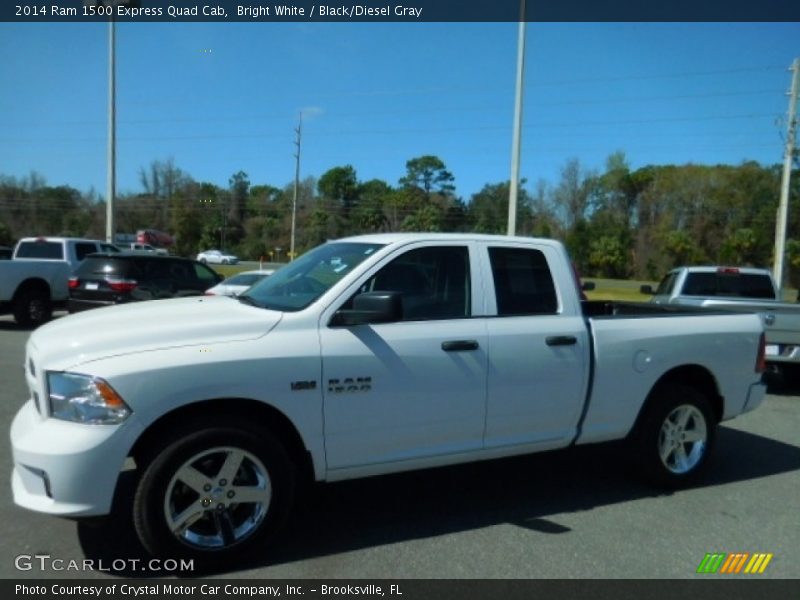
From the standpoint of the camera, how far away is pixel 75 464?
328 cm

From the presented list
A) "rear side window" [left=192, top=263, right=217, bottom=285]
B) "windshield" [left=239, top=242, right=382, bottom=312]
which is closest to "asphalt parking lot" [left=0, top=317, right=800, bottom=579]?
"windshield" [left=239, top=242, right=382, bottom=312]

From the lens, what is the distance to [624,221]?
7500cm

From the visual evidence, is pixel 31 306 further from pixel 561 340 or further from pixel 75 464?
pixel 561 340

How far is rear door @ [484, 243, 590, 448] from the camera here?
4371mm

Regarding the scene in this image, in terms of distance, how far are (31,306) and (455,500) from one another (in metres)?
12.4

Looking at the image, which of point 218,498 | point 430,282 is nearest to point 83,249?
point 430,282

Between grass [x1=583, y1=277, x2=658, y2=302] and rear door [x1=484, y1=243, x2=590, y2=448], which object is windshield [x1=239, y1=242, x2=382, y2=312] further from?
grass [x1=583, y1=277, x2=658, y2=302]

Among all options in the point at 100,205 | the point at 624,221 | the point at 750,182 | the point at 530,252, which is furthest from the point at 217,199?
the point at 530,252

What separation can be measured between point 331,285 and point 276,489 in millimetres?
1251

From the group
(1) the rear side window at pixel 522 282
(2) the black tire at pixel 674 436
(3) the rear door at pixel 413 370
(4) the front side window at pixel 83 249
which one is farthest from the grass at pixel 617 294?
(4) the front side window at pixel 83 249

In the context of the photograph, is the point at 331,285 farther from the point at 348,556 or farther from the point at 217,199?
the point at 217,199

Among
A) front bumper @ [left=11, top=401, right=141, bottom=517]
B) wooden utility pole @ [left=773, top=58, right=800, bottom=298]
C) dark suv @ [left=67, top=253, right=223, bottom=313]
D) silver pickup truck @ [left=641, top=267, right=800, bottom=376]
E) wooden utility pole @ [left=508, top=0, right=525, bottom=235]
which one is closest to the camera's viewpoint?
front bumper @ [left=11, top=401, right=141, bottom=517]

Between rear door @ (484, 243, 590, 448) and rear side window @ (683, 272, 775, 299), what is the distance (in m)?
7.44

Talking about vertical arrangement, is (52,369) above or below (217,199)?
below
